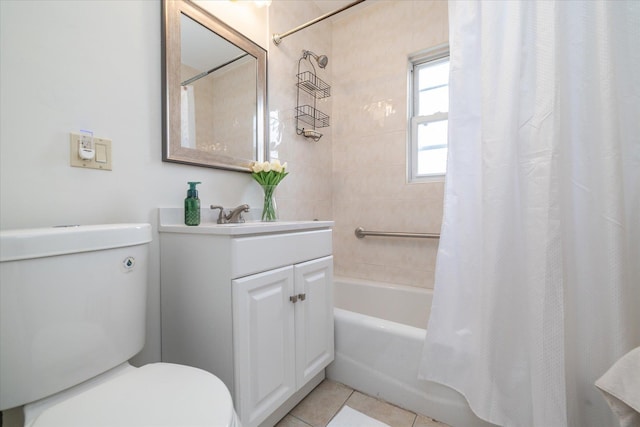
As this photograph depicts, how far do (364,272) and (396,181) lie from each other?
72cm

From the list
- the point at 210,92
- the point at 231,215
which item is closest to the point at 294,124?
the point at 210,92

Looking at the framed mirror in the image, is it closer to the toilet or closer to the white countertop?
the white countertop

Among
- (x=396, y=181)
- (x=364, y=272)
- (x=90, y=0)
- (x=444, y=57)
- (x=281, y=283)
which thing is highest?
(x=444, y=57)

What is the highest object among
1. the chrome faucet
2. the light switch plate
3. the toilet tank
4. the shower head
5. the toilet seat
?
the shower head

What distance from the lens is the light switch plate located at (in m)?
0.89

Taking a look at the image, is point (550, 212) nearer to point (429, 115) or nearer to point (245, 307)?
point (245, 307)

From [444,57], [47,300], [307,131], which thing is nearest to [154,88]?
[47,300]

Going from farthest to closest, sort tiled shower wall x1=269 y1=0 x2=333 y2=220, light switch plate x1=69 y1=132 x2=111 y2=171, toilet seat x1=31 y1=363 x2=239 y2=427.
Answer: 1. tiled shower wall x1=269 y1=0 x2=333 y2=220
2. light switch plate x1=69 y1=132 x2=111 y2=171
3. toilet seat x1=31 y1=363 x2=239 y2=427

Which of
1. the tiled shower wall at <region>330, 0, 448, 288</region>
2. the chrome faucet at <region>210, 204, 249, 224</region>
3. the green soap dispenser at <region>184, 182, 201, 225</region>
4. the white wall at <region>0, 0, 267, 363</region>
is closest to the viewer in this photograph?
the white wall at <region>0, 0, 267, 363</region>

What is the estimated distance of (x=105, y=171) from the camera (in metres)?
0.97

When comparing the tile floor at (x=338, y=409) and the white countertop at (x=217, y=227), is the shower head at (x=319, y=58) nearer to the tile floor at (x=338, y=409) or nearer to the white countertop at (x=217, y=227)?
the white countertop at (x=217, y=227)

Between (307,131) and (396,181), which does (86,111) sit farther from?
(396,181)

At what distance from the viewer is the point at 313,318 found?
1242 millimetres

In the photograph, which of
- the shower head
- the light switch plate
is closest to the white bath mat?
the light switch plate
